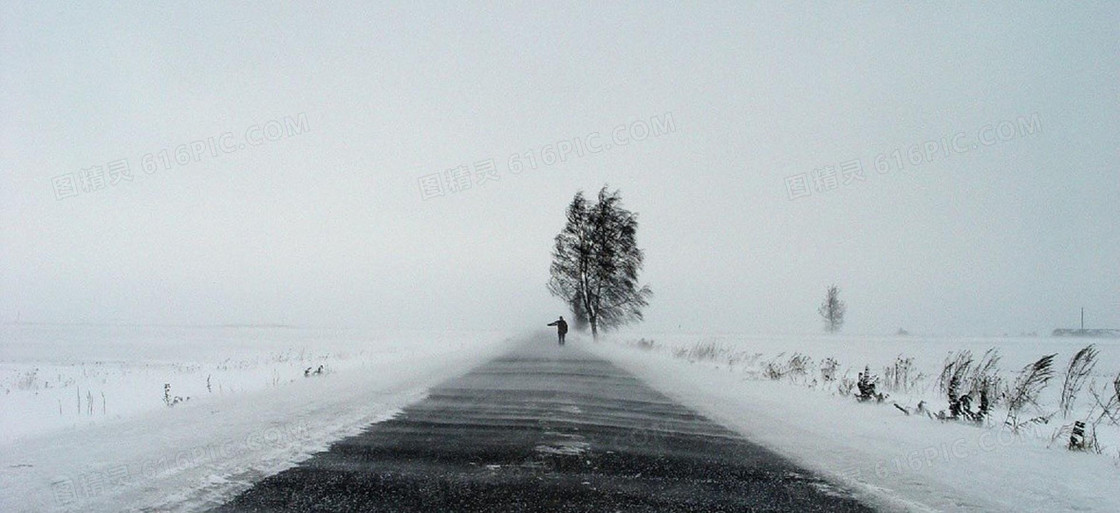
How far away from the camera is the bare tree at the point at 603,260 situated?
139ft

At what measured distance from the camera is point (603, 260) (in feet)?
140

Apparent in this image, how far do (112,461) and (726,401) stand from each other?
8.11 m

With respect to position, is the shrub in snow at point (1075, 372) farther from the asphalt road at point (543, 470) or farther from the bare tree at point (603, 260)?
the bare tree at point (603, 260)

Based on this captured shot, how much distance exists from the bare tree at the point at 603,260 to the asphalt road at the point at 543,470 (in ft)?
112

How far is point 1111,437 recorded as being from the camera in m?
7.75

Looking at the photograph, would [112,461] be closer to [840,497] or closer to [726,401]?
[840,497]

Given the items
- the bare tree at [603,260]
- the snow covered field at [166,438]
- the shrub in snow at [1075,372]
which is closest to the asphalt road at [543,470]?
the snow covered field at [166,438]

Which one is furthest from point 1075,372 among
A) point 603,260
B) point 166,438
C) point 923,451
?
point 603,260

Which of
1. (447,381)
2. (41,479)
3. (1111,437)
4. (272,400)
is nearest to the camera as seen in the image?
(41,479)

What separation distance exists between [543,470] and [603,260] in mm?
37980

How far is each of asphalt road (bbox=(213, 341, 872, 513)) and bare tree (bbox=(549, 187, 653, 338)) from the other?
3424 cm

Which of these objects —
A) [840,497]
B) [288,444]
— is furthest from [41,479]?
[840,497]

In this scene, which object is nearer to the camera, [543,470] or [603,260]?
[543,470]

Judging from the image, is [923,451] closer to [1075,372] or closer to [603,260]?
[1075,372]
